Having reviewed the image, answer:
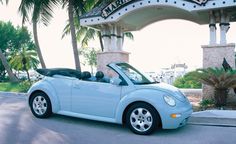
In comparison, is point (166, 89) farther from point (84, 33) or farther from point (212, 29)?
point (84, 33)

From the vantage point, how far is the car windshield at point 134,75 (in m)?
6.88

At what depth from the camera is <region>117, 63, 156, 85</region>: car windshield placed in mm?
6875

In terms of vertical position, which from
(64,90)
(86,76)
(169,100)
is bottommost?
(169,100)

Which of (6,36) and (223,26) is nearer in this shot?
(223,26)

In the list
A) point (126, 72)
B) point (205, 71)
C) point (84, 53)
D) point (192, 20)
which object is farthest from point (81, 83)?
point (84, 53)

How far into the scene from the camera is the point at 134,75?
23.4ft

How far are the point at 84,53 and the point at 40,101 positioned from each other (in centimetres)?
4487

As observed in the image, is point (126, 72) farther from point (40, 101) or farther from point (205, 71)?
point (205, 71)

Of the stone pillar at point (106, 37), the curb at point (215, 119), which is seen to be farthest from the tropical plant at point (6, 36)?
the curb at point (215, 119)

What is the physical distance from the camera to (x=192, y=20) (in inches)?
536

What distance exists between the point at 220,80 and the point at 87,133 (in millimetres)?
5087

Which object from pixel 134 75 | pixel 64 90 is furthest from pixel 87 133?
pixel 134 75

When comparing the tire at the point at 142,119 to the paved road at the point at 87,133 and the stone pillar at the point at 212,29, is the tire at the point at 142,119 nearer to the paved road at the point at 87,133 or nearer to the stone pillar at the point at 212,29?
the paved road at the point at 87,133

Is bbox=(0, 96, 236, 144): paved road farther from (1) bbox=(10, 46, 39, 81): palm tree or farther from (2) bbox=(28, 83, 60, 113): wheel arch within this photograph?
(1) bbox=(10, 46, 39, 81): palm tree
